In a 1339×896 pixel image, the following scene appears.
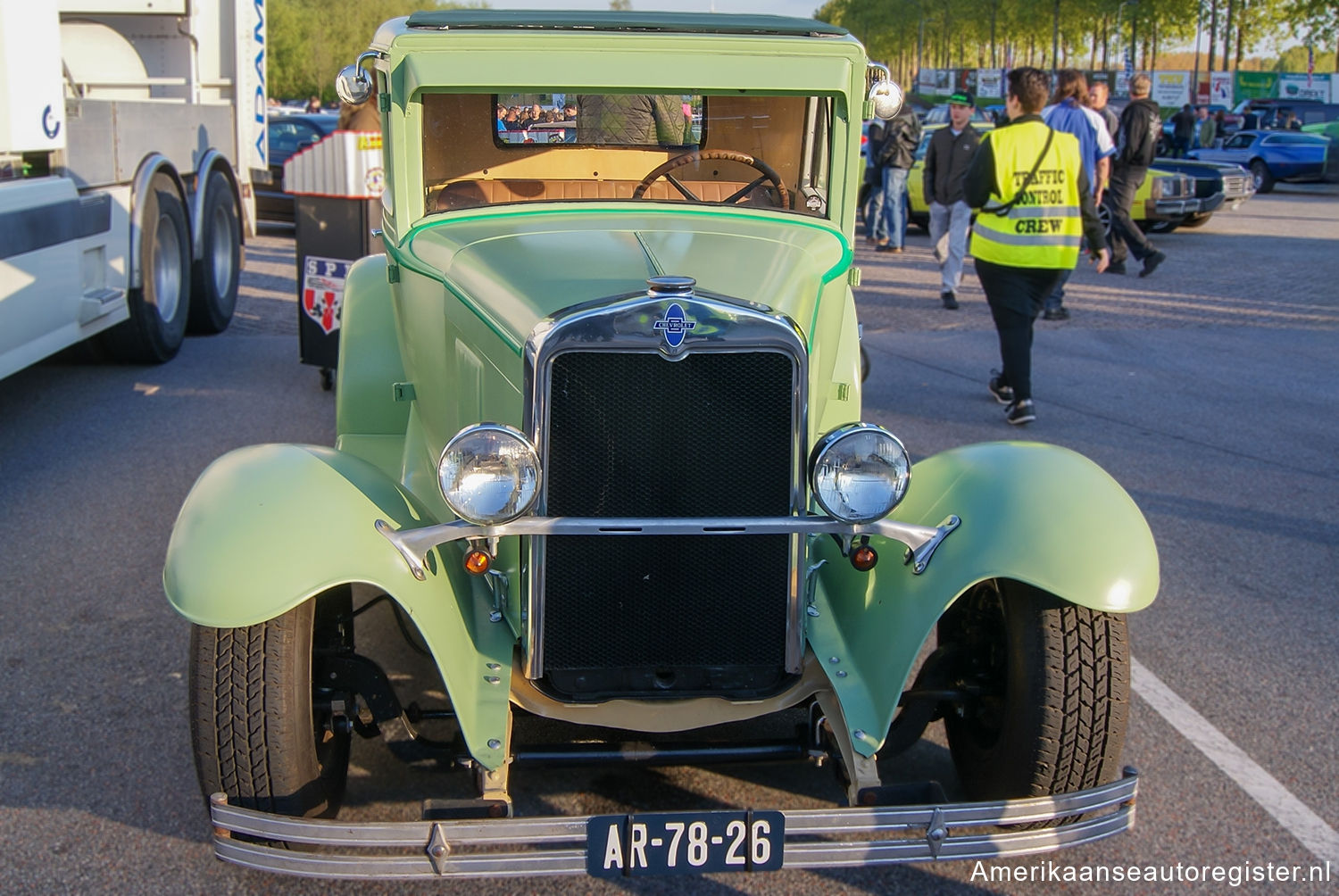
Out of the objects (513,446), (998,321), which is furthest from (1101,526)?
(998,321)

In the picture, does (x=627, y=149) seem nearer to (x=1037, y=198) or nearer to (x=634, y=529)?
(x=634, y=529)

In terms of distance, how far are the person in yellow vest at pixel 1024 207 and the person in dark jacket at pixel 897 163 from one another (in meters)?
6.69

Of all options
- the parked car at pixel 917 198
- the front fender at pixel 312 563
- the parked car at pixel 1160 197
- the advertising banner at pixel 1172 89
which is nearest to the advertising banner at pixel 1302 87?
the advertising banner at pixel 1172 89

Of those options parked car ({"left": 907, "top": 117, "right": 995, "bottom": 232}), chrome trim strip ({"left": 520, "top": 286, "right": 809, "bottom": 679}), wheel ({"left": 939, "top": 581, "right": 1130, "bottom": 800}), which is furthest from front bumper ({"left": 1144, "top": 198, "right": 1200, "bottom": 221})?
chrome trim strip ({"left": 520, "top": 286, "right": 809, "bottom": 679})

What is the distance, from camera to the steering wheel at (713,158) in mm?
3900

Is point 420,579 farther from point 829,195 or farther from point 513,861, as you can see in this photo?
point 829,195

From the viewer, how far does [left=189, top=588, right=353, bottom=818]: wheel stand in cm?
275

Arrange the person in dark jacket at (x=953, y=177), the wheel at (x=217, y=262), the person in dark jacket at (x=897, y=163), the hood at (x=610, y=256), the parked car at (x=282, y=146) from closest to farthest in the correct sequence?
the hood at (x=610, y=256)
the wheel at (x=217, y=262)
the person in dark jacket at (x=953, y=177)
the person in dark jacket at (x=897, y=163)
the parked car at (x=282, y=146)

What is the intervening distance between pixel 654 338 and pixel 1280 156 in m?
28.0

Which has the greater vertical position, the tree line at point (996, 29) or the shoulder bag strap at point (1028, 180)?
the tree line at point (996, 29)

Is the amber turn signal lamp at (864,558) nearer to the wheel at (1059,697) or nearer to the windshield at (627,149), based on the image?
the wheel at (1059,697)

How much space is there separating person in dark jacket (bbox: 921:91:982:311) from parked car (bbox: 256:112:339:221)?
789 cm

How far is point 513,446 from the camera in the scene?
2.65 m

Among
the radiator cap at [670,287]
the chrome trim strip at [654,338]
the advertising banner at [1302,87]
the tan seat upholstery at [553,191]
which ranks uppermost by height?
the advertising banner at [1302,87]
